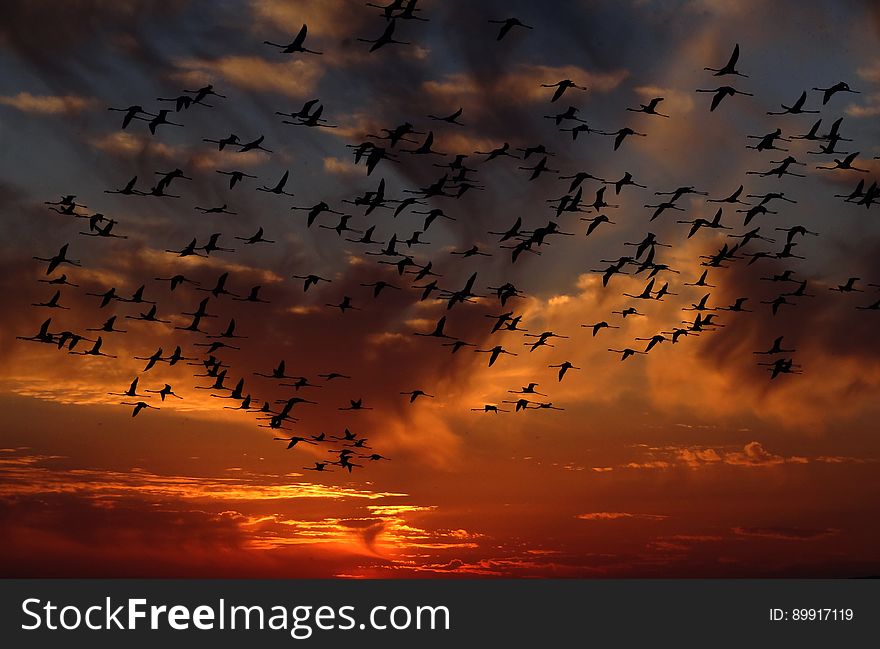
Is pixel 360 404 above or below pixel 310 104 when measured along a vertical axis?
below

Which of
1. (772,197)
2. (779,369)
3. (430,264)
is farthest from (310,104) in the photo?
(779,369)

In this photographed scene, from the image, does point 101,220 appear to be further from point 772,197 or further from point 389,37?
point 772,197

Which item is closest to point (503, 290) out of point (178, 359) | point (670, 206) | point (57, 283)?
point (670, 206)

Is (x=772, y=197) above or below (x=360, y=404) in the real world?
above

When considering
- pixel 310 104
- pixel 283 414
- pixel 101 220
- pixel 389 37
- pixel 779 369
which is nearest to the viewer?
pixel 389 37

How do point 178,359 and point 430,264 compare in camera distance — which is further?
point 178,359

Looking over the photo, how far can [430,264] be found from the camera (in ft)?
359

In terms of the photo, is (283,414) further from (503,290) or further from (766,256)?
(766,256)

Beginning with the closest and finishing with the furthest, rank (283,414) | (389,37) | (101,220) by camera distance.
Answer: (389,37) → (101,220) → (283,414)

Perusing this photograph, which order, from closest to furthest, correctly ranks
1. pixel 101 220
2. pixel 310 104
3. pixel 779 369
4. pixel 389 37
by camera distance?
pixel 389 37, pixel 310 104, pixel 101 220, pixel 779 369

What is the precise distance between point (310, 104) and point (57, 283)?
31.5 meters

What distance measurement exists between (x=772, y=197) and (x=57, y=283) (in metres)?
62.8

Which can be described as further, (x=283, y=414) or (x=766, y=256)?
(x=283, y=414)

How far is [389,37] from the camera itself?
84562 mm
